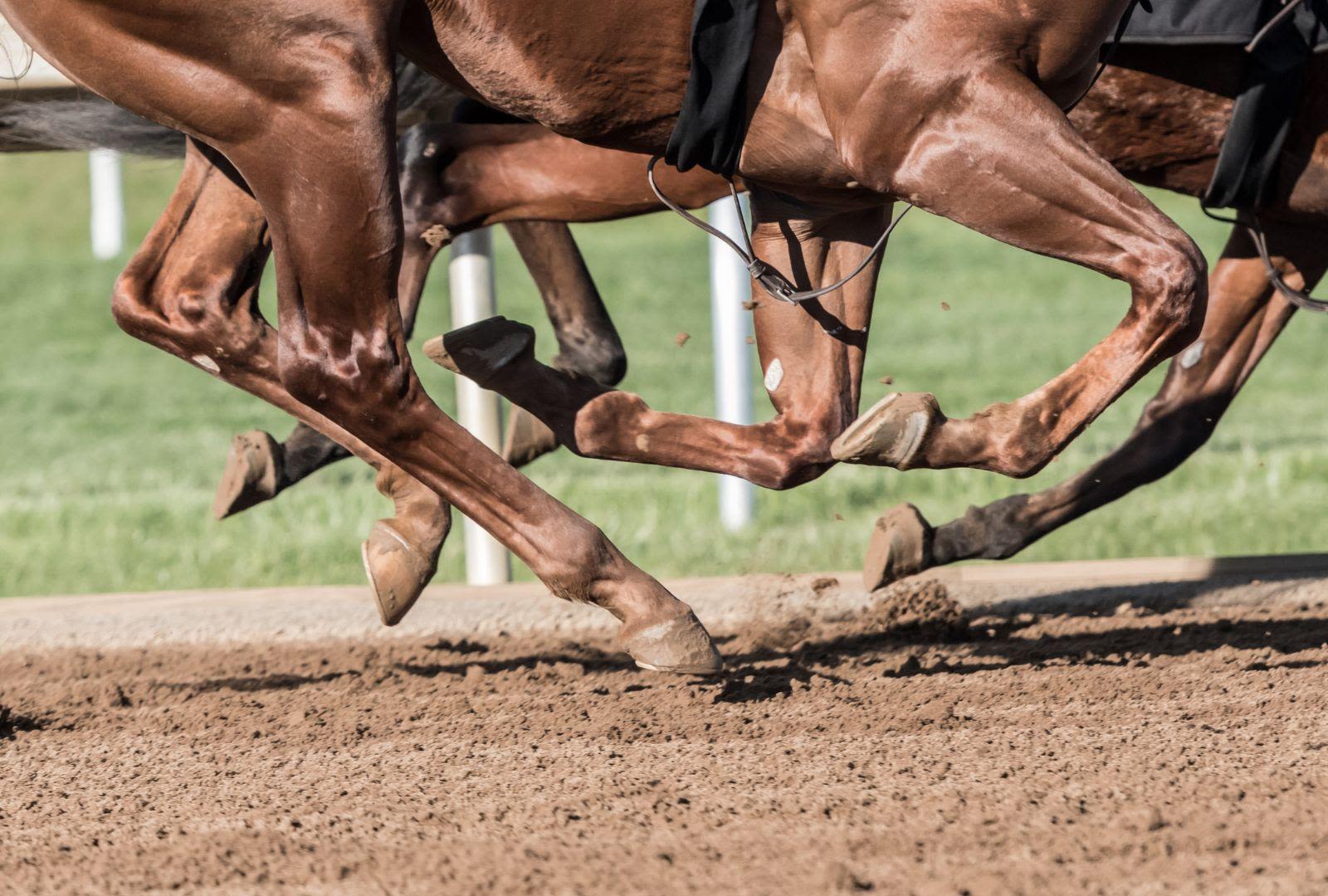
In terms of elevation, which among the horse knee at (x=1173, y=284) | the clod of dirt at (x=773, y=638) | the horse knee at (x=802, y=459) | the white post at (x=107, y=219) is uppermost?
the white post at (x=107, y=219)

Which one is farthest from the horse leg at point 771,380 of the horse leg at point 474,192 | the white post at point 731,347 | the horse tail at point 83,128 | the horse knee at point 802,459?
the white post at point 731,347

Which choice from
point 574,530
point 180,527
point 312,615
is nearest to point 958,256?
point 180,527

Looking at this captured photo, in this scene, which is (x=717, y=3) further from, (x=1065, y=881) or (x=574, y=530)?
(x=1065, y=881)

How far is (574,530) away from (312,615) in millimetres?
1558

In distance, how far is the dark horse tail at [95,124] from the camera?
13.3ft

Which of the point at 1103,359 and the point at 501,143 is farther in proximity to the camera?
the point at 501,143

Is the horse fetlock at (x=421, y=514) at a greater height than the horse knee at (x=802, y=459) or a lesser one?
lesser

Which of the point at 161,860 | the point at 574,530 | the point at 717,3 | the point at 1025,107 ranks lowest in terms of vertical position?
the point at 161,860

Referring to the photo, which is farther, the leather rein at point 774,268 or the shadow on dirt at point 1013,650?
the shadow on dirt at point 1013,650

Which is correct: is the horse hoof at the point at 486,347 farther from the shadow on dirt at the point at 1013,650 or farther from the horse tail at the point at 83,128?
the horse tail at the point at 83,128

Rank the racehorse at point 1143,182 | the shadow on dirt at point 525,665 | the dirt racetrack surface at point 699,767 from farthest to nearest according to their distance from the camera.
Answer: the shadow on dirt at point 525,665, the racehorse at point 1143,182, the dirt racetrack surface at point 699,767

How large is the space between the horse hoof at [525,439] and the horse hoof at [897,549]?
87 cm

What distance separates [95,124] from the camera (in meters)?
4.11

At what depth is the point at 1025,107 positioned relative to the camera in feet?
9.50
